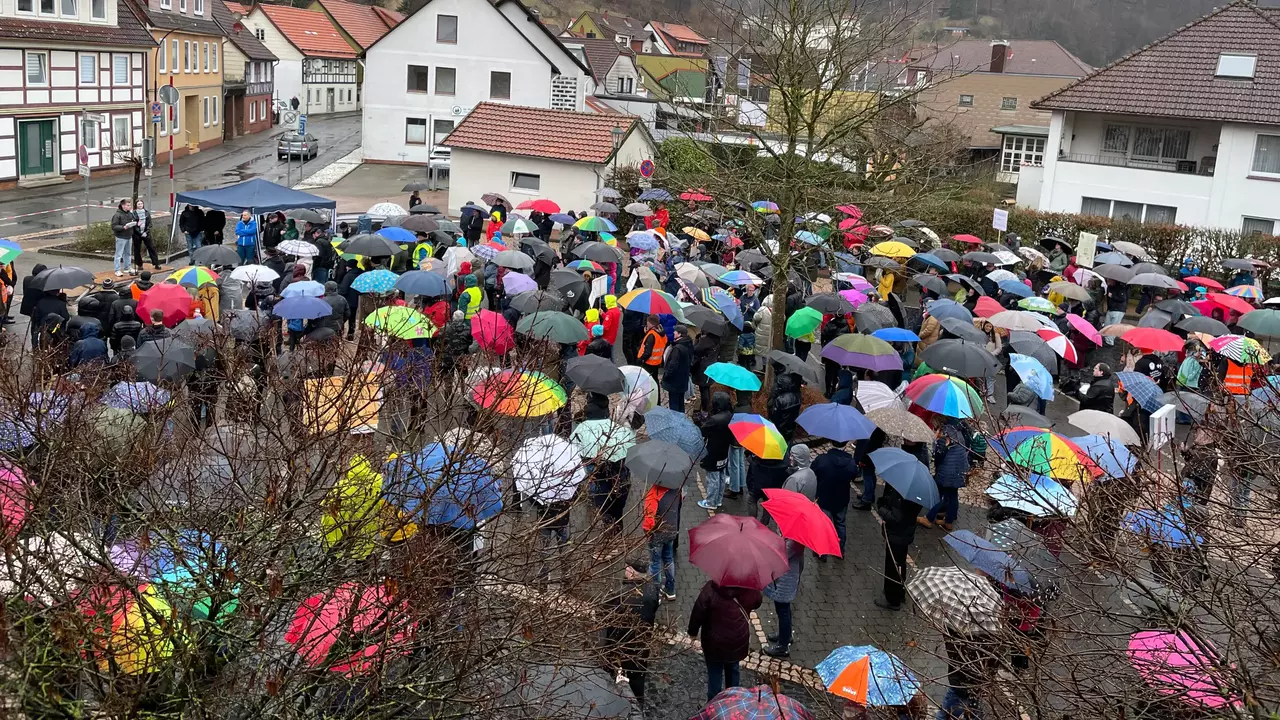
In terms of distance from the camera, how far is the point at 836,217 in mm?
26047

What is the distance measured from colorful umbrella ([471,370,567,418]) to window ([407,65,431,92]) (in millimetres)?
38312

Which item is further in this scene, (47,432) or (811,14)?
(811,14)

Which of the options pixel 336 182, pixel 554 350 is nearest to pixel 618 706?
pixel 554 350

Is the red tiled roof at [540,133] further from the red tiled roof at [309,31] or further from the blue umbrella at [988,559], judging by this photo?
the red tiled roof at [309,31]

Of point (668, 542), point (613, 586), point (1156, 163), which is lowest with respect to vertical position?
point (668, 542)

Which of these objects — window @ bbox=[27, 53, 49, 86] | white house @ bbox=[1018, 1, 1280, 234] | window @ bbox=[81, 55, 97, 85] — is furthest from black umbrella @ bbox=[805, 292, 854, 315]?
window @ bbox=[81, 55, 97, 85]

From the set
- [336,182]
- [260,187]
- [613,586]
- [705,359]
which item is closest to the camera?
[613,586]

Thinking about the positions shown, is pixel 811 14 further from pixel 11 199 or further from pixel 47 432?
pixel 11 199

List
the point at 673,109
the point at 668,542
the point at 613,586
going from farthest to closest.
Result: the point at 673,109, the point at 668,542, the point at 613,586

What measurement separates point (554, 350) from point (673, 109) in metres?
5.57

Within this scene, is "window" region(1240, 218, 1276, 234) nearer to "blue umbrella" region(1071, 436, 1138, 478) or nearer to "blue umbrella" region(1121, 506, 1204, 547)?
"blue umbrella" region(1071, 436, 1138, 478)

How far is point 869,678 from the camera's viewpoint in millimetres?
6414

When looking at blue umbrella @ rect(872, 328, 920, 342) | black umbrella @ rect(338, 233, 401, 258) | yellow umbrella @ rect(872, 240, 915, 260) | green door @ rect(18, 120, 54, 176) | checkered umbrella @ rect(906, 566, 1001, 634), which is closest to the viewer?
checkered umbrella @ rect(906, 566, 1001, 634)

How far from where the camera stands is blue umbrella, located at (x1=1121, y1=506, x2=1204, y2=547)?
5.75 m
